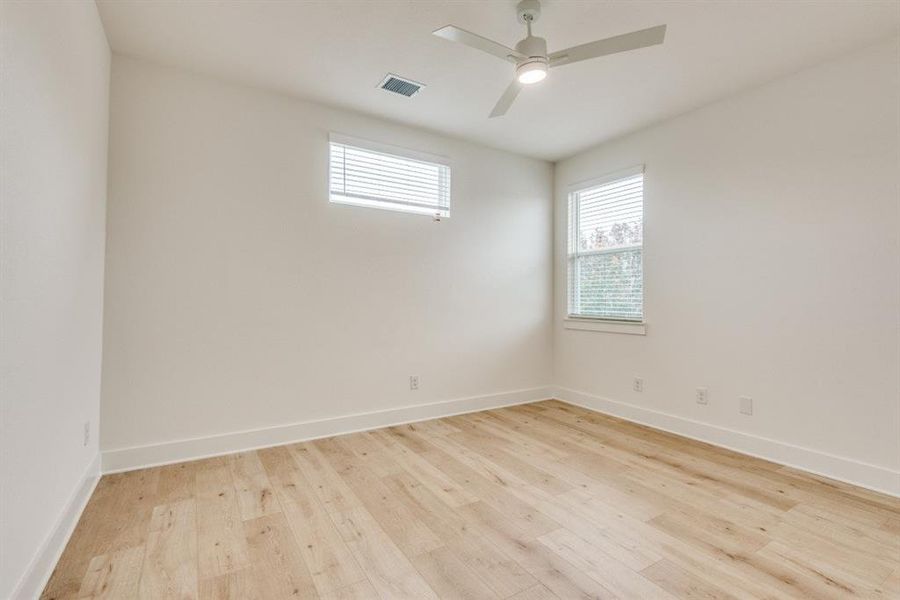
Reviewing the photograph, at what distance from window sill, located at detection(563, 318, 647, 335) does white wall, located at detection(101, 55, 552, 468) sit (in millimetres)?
878

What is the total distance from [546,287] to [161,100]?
3.74m

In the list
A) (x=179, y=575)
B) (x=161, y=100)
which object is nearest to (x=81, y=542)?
(x=179, y=575)

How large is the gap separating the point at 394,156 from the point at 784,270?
121 inches

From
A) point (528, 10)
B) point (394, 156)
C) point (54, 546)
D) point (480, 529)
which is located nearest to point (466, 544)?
point (480, 529)

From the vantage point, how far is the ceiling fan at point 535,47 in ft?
6.23

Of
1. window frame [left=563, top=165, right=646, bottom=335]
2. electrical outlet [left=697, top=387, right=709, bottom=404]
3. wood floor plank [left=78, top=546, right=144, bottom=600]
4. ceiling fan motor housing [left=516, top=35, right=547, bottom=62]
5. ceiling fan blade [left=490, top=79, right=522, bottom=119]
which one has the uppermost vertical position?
ceiling fan motor housing [left=516, top=35, right=547, bottom=62]

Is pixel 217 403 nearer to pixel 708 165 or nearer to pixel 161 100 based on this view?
pixel 161 100

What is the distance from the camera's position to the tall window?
12.5 feet

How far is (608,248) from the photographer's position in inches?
160

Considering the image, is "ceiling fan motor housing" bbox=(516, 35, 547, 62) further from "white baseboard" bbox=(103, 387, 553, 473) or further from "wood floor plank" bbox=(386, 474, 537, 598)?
"white baseboard" bbox=(103, 387, 553, 473)

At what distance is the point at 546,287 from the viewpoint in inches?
182

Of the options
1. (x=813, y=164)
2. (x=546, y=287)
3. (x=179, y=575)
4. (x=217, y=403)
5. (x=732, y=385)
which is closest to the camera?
(x=179, y=575)

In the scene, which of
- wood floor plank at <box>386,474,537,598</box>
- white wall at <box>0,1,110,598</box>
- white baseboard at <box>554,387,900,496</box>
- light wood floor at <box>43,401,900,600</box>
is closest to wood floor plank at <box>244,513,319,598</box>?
light wood floor at <box>43,401,900,600</box>

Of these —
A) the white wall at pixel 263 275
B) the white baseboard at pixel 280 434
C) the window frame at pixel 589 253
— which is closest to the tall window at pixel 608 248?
the window frame at pixel 589 253
